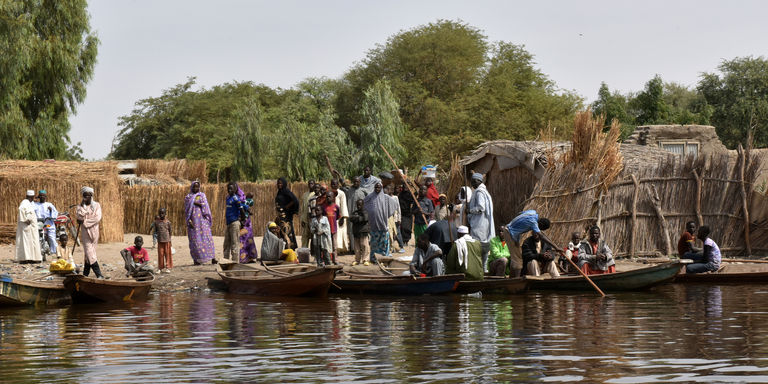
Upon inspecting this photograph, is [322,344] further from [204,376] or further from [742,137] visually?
[742,137]

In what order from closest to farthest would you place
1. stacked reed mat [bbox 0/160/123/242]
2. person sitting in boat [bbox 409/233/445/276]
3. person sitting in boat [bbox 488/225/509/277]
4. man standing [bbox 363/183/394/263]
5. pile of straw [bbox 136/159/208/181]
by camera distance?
person sitting in boat [bbox 409/233/445/276], person sitting in boat [bbox 488/225/509/277], man standing [bbox 363/183/394/263], stacked reed mat [bbox 0/160/123/242], pile of straw [bbox 136/159/208/181]

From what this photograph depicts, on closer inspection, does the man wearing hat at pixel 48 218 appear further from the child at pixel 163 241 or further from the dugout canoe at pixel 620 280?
the dugout canoe at pixel 620 280

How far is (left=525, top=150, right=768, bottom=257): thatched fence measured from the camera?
1873cm

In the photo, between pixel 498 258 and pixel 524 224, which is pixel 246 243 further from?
pixel 524 224

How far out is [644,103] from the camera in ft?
144

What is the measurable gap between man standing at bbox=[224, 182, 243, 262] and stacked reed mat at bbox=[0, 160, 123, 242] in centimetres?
692

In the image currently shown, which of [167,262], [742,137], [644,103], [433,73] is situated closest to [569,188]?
[167,262]

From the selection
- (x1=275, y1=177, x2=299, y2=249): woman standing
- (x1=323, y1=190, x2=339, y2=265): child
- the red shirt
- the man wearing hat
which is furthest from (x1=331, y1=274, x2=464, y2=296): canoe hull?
the man wearing hat

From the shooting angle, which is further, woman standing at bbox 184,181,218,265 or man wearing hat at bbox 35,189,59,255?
man wearing hat at bbox 35,189,59,255

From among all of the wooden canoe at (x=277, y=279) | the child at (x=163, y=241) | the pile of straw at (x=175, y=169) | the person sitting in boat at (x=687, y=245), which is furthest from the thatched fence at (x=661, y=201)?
the pile of straw at (x=175, y=169)

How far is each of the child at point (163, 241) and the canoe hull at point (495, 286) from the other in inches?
209

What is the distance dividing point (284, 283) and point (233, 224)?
124 inches

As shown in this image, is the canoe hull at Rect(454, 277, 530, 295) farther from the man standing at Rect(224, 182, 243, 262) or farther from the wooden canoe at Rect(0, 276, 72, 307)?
the wooden canoe at Rect(0, 276, 72, 307)

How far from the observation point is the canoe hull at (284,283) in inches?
581
